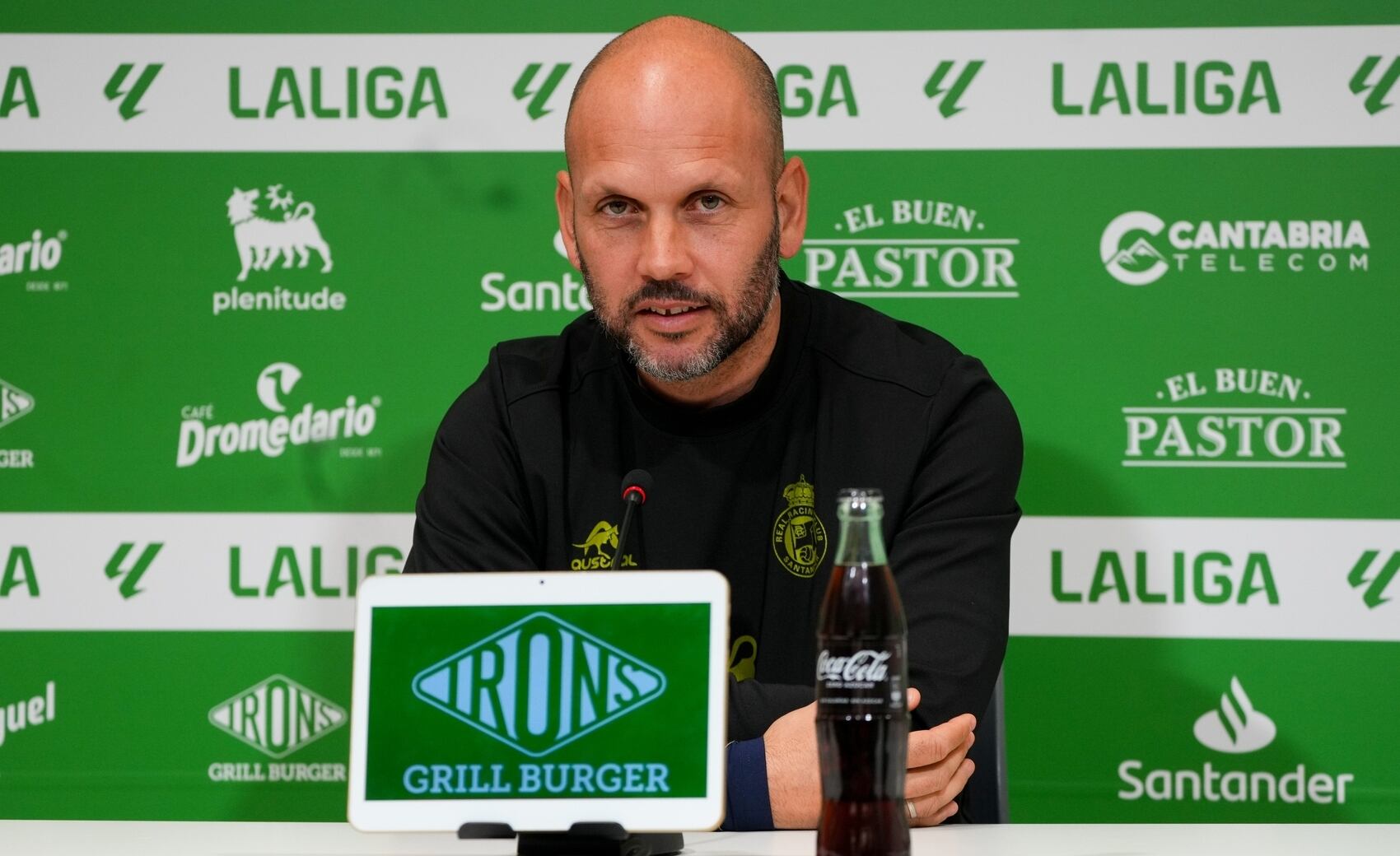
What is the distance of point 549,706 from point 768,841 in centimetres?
30

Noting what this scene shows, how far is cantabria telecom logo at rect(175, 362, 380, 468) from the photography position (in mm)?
2338

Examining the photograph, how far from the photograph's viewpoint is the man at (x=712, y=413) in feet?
5.29

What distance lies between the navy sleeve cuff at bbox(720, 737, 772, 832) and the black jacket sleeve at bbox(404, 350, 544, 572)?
48 centimetres

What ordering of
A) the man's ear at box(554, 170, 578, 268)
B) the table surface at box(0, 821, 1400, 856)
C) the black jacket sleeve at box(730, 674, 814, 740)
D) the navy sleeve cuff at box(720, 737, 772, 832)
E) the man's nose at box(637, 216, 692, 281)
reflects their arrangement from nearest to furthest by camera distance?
the table surface at box(0, 821, 1400, 856), the navy sleeve cuff at box(720, 737, 772, 832), the black jacket sleeve at box(730, 674, 814, 740), the man's nose at box(637, 216, 692, 281), the man's ear at box(554, 170, 578, 268)

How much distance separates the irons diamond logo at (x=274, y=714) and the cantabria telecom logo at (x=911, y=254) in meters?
1.12

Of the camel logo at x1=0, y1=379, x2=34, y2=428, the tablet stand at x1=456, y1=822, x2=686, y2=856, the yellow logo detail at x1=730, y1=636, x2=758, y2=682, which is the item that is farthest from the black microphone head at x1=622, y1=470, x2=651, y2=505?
the camel logo at x1=0, y1=379, x2=34, y2=428

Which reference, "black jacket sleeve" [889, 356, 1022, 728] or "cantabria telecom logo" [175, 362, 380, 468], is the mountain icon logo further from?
"cantabria telecom logo" [175, 362, 380, 468]

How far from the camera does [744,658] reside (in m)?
1.67

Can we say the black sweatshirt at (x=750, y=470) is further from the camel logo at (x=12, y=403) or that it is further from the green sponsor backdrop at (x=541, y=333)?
the camel logo at (x=12, y=403)

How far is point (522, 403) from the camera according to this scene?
177cm

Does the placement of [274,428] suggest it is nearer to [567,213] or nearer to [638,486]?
[567,213]

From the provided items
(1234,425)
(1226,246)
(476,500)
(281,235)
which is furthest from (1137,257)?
(281,235)

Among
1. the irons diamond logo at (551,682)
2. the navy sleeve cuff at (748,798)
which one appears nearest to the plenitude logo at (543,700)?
the irons diamond logo at (551,682)

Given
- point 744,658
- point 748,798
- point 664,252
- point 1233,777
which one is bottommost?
point 1233,777
